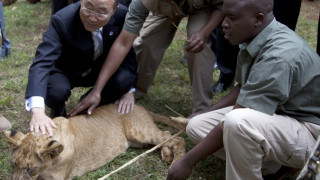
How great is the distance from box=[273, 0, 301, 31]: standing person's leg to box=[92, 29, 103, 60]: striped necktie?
215 cm

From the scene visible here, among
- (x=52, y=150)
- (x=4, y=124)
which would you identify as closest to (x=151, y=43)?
(x=4, y=124)

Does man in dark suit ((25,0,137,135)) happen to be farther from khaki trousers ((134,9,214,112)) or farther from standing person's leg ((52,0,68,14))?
standing person's leg ((52,0,68,14))

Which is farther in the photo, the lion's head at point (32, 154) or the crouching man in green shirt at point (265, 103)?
the lion's head at point (32, 154)

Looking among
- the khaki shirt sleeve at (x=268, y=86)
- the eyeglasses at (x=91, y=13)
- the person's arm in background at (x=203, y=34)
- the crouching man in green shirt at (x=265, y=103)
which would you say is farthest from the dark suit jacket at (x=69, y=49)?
the khaki shirt sleeve at (x=268, y=86)

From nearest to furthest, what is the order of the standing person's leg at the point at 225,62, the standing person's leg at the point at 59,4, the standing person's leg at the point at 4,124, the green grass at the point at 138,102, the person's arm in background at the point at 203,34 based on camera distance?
1. the green grass at the point at 138,102
2. the person's arm in background at the point at 203,34
3. the standing person's leg at the point at 4,124
4. the standing person's leg at the point at 225,62
5. the standing person's leg at the point at 59,4

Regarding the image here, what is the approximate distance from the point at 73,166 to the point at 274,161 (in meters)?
1.70

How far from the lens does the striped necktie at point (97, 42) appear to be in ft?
13.5

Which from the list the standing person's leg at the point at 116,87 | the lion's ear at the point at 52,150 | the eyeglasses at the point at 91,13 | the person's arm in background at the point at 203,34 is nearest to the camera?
the lion's ear at the point at 52,150

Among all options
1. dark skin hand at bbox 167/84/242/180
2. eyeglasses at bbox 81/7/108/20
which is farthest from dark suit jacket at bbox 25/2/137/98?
dark skin hand at bbox 167/84/242/180

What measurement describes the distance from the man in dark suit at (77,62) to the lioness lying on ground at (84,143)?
4.8 inches

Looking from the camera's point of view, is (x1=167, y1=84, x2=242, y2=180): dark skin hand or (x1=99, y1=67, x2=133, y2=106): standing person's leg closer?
(x1=167, y1=84, x2=242, y2=180): dark skin hand

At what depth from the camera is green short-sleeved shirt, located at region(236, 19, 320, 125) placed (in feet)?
9.01

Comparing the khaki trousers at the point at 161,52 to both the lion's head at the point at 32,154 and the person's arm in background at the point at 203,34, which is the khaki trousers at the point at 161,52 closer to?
the person's arm in background at the point at 203,34

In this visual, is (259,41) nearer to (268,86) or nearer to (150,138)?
(268,86)
